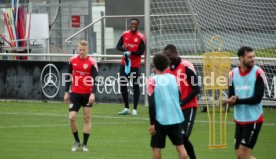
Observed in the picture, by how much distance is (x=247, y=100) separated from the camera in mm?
12742

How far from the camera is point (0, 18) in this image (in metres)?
33.9

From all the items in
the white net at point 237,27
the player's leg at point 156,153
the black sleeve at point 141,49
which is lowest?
the player's leg at point 156,153

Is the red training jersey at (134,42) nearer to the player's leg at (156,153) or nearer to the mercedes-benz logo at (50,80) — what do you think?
the mercedes-benz logo at (50,80)

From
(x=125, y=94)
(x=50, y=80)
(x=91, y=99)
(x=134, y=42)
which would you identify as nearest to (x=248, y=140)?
(x=91, y=99)

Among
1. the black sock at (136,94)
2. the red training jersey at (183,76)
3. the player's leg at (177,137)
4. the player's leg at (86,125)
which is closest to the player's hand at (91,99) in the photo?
the player's leg at (86,125)

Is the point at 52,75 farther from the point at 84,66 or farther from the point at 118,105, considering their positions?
the point at 84,66

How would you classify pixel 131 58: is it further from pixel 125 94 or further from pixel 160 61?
pixel 160 61

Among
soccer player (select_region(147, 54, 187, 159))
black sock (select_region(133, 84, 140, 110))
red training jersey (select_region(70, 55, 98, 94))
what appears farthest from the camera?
black sock (select_region(133, 84, 140, 110))

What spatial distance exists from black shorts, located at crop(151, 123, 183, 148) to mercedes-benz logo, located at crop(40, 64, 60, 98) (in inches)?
569

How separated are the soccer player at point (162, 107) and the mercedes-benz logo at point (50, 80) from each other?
14.5 metres

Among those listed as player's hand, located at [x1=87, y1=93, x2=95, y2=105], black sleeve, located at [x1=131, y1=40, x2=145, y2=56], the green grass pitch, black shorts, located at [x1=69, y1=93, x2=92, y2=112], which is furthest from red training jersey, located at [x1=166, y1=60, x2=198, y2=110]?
black sleeve, located at [x1=131, y1=40, x2=145, y2=56]

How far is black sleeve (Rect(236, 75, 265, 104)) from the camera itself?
41.8 feet

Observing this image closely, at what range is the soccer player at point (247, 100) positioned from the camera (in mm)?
12742

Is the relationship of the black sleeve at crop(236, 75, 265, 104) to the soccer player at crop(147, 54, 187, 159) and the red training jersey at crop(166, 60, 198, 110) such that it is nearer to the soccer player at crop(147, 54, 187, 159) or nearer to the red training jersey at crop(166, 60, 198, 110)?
the soccer player at crop(147, 54, 187, 159)
